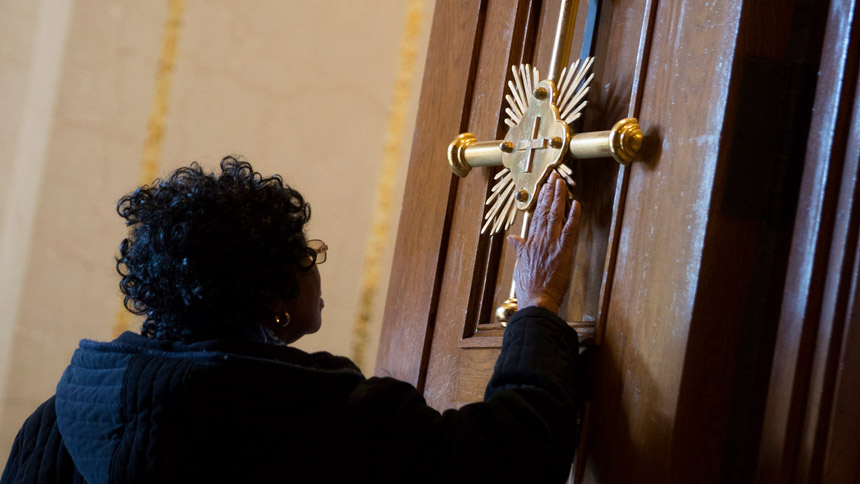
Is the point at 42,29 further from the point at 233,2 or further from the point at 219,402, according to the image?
the point at 219,402

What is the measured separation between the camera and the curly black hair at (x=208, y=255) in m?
1.23

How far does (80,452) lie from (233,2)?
5.83 ft

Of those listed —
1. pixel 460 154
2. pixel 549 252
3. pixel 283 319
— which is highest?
pixel 460 154

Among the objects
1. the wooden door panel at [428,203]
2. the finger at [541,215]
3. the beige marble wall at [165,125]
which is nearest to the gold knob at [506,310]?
the finger at [541,215]

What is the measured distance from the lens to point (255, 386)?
1.13 metres

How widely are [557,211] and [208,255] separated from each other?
18.9 inches

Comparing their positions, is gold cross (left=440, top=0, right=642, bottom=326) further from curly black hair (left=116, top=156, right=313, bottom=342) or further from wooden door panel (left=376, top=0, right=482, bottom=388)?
curly black hair (left=116, top=156, right=313, bottom=342)

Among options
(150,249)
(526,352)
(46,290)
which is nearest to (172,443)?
(150,249)

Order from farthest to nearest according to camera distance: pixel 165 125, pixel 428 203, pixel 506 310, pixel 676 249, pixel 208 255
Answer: pixel 165 125
pixel 428 203
pixel 506 310
pixel 208 255
pixel 676 249

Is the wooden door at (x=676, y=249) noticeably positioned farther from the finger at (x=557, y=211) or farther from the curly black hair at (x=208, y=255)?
the curly black hair at (x=208, y=255)

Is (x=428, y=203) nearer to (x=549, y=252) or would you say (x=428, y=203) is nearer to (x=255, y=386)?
(x=549, y=252)

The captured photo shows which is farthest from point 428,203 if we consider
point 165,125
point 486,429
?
point 165,125

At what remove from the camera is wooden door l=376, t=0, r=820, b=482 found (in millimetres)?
1084

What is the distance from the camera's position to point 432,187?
1.67 meters
